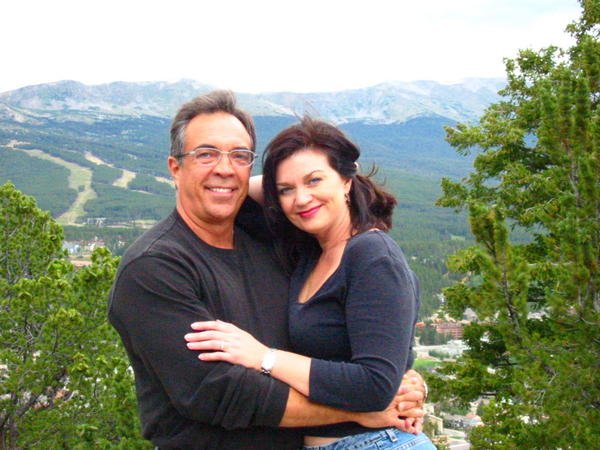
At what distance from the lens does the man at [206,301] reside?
86.7 inches

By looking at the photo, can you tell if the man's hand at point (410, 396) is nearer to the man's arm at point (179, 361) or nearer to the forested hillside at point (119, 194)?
the man's arm at point (179, 361)

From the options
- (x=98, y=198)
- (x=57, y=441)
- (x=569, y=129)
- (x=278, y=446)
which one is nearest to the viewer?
(x=278, y=446)

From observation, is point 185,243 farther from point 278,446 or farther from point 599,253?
point 599,253

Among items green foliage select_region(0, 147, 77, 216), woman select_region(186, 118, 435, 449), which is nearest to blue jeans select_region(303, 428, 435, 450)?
woman select_region(186, 118, 435, 449)

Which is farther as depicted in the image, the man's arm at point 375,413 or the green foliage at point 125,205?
the green foliage at point 125,205

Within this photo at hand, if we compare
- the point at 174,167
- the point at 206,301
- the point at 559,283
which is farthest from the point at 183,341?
the point at 559,283

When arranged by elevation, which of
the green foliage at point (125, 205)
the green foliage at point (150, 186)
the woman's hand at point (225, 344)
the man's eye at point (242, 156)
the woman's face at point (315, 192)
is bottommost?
the green foliage at point (125, 205)

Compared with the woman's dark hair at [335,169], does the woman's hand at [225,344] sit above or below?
below

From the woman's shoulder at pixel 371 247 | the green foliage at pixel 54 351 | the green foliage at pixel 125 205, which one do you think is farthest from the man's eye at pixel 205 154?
the green foliage at pixel 125 205

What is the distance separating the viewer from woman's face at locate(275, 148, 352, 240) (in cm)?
Result: 259

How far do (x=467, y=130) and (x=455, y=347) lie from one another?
59.8m

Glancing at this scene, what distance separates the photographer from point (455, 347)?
221 feet

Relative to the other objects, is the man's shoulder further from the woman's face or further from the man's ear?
the woman's face

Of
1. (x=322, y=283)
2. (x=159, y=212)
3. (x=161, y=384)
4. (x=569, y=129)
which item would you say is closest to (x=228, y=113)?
(x=322, y=283)
